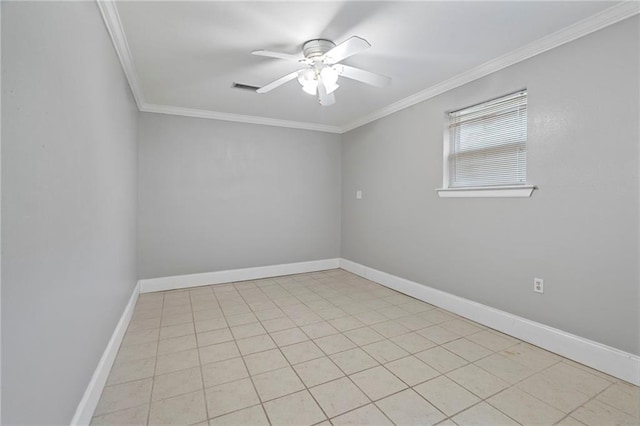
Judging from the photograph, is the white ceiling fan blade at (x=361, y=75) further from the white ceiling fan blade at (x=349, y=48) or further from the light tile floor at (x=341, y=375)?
the light tile floor at (x=341, y=375)

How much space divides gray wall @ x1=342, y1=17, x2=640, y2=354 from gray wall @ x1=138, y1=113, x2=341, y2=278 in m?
1.84

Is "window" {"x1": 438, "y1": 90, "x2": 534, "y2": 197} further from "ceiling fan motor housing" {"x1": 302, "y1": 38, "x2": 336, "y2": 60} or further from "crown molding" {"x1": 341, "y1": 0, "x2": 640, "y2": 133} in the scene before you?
"ceiling fan motor housing" {"x1": 302, "y1": 38, "x2": 336, "y2": 60}

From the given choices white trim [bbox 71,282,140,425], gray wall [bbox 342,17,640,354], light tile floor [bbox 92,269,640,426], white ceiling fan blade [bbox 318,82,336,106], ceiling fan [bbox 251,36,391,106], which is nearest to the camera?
white trim [bbox 71,282,140,425]

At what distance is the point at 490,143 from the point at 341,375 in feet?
7.75

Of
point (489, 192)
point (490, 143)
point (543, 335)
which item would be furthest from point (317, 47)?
point (543, 335)

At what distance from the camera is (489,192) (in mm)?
2615

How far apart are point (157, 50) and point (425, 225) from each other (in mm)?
3009

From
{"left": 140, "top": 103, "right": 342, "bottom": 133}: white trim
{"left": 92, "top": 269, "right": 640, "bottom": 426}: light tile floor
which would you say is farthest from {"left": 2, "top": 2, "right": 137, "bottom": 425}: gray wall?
{"left": 140, "top": 103, "right": 342, "bottom": 133}: white trim

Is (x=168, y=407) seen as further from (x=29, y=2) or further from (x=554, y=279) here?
(x=554, y=279)

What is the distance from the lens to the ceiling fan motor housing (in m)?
2.14

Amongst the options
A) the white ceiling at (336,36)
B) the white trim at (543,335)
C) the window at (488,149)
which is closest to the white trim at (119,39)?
the white ceiling at (336,36)

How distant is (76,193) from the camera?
135cm

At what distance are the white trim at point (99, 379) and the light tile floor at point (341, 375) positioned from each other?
6 centimetres

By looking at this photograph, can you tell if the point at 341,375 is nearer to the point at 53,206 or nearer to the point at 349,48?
the point at 53,206
